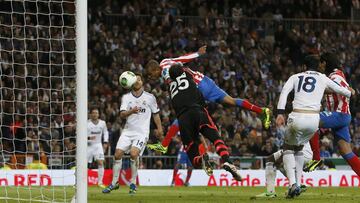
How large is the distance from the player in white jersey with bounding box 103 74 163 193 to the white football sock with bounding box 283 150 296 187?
4.37m

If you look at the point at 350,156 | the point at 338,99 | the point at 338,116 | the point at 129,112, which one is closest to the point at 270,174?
the point at 350,156

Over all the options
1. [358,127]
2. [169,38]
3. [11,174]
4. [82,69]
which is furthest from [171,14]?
[82,69]

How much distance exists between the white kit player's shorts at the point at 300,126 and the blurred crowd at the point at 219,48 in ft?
39.4

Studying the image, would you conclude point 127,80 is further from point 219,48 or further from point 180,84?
point 219,48

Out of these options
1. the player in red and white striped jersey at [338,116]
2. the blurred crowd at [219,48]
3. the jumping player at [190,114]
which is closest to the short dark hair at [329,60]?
the player in red and white striped jersey at [338,116]

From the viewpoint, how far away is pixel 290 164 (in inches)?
597

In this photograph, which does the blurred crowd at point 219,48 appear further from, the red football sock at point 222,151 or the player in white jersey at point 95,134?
the red football sock at point 222,151

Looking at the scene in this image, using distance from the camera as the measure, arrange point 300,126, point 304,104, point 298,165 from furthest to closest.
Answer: point 298,165, point 304,104, point 300,126

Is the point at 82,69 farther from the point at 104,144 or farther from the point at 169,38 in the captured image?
the point at 169,38

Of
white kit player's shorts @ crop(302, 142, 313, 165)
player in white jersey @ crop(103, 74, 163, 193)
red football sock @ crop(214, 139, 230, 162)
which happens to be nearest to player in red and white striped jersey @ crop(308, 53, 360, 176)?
white kit player's shorts @ crop(302, 142, 313, 165)

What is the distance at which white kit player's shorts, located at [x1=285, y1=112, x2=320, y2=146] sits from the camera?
49.1 feet

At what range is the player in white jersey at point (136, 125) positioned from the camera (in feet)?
62.7

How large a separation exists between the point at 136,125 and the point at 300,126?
5.42 metres

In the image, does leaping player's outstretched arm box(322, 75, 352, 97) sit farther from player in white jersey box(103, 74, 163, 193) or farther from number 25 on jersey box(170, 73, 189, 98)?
player in white jersey box(103, 74, 163, 193)
